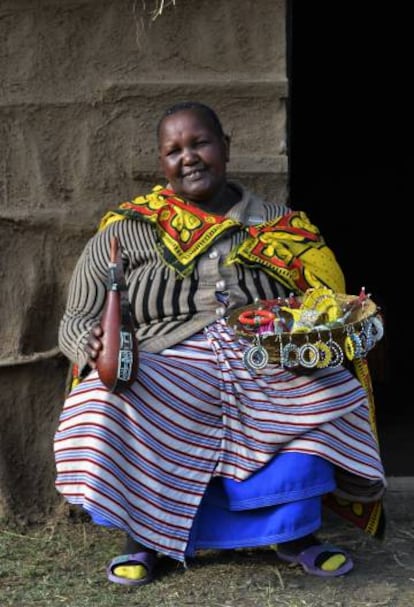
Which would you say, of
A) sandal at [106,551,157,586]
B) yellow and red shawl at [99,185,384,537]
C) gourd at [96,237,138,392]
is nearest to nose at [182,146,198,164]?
yellow and red shawl at [99,185,384,537]

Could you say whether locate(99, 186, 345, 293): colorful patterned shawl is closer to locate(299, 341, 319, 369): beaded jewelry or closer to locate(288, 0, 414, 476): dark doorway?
locate(299, 341, 319, 369): beaded jewelry

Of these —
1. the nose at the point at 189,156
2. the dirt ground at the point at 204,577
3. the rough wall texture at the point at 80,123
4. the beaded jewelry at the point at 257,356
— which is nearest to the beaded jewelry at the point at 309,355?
the beaded jewelry at the point at 257,356

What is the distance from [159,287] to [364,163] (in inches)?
173

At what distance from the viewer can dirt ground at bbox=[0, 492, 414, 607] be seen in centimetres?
311

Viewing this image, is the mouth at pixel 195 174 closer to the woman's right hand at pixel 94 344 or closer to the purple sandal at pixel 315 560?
the woman's right hand at pixel 94 344

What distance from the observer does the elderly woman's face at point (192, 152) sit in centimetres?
353

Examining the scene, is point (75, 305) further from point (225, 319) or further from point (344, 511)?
point (344, 511)

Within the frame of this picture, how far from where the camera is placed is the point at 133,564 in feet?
10.7

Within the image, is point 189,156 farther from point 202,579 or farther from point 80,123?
point 202,579

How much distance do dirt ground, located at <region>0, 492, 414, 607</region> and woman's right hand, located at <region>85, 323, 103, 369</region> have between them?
2.28 feet

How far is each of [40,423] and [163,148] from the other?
112cm

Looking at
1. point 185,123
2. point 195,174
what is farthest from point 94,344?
point 185,123

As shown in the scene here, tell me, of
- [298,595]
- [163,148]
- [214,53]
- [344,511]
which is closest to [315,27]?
[214,53]

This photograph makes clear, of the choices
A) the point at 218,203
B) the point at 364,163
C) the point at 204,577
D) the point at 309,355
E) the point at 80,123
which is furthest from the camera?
the point at 364,163
